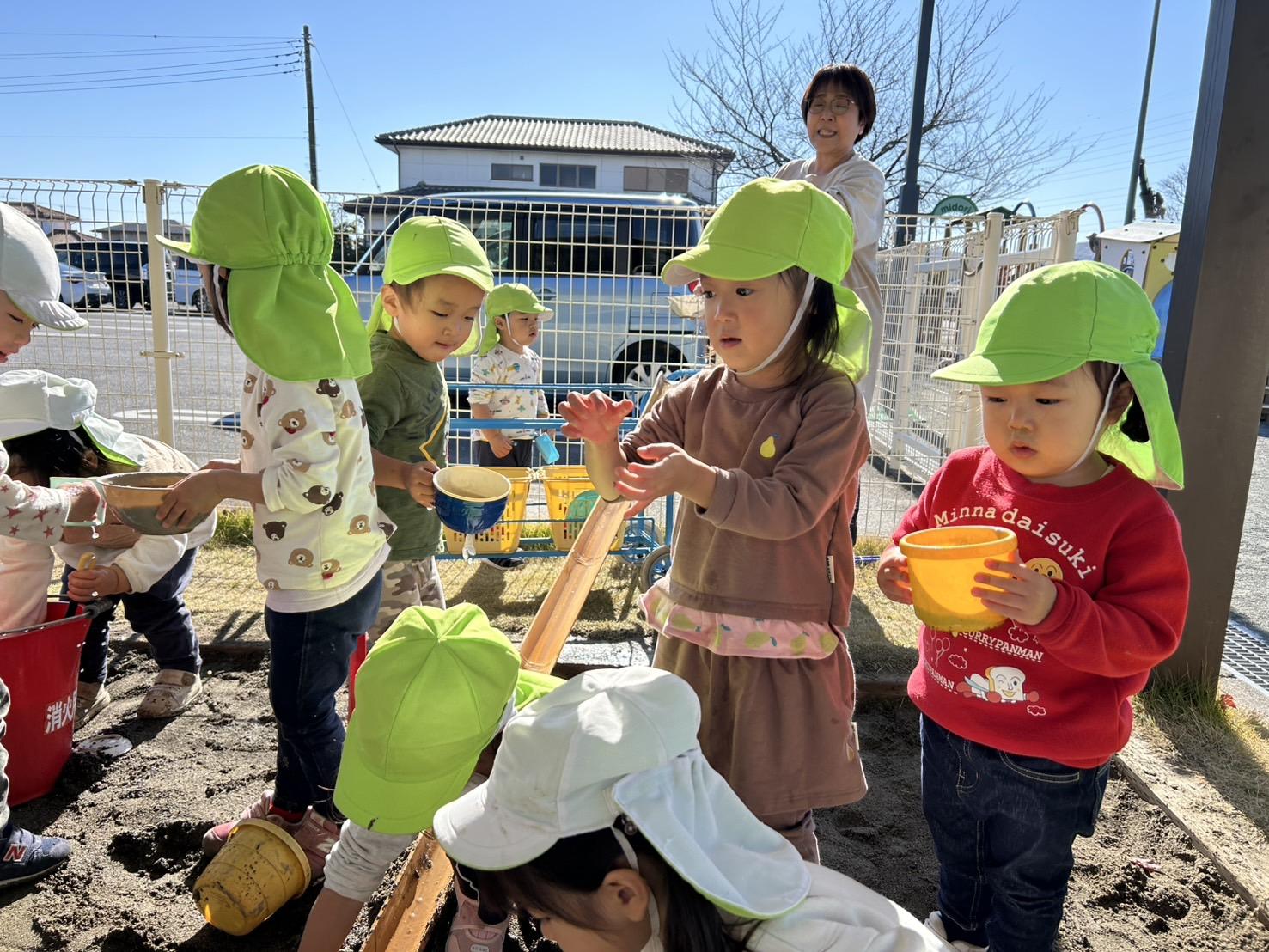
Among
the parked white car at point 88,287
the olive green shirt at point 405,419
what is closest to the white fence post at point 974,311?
the olive green shirt at point 405,419

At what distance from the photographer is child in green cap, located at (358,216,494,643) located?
2488 millimetres

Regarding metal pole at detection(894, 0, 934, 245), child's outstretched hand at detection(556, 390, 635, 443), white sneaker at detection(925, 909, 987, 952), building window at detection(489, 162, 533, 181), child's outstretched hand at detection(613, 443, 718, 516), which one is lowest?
white sneaker at detection(925, 909, 987, 952)

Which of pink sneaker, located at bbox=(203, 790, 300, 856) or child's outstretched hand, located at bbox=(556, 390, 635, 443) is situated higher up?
child's outstretched hand, located at bbox=(556, 390, 635, 443)

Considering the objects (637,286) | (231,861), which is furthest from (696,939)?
(637,286)

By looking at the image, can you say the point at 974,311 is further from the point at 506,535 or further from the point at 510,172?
the point at 510,172

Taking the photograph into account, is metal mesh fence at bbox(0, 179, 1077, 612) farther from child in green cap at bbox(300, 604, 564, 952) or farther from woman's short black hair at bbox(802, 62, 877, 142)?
child in green cap at bbox(300, 604, 564, 952)

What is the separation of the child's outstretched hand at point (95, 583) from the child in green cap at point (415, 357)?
1.05 meters

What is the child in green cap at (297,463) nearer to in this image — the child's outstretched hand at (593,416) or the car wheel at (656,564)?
the child's outstretched hand at (593,416)

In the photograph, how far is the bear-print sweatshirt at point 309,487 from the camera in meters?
2.07

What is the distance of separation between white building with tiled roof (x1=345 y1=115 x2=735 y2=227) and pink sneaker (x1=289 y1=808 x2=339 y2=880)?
25799 millimetres

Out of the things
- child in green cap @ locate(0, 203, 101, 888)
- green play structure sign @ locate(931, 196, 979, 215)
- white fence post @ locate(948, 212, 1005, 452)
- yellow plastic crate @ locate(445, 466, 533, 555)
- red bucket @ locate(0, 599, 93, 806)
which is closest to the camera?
child in green cap @ locate(0, 203, 101, 888)

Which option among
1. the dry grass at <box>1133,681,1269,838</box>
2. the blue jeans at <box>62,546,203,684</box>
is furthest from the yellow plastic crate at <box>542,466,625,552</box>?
the dry grass at <box>1133,681,1269,838</box>

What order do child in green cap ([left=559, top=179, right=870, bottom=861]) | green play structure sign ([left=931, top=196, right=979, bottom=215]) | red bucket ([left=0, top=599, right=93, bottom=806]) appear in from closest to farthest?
child in green cap ([left=559, top=179, right=870, bottom=861]) < red bucket ([left=0, top=599, right=93, bottom=806]) < green play structure sign ([left=931, top=196, right=979, bottom=215])

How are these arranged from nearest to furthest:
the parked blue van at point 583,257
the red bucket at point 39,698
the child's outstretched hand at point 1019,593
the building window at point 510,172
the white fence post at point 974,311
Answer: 1. the child's outstretched hand at point 1019,593
2. the red bucket at point 39,698
3. the white fence post at point 974,311
4. the parked blue van at point 583,257
5. the building window at point 510,172
